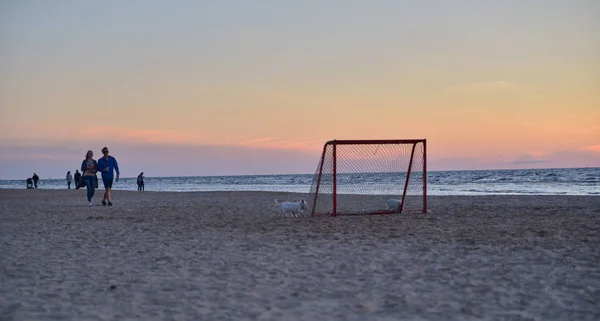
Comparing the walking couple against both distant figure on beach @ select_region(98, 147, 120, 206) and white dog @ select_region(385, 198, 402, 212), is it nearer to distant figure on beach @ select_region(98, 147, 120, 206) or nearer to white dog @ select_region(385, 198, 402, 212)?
distant figure on beach @ select_region(98, 147, 120, 206)

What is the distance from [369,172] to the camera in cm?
1594

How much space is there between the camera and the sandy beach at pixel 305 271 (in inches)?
211

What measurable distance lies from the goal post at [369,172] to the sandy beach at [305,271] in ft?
9.67

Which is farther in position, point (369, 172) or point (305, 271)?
point (369, 172)

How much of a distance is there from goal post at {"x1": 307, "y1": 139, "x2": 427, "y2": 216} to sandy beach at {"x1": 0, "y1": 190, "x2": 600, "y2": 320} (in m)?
2.95

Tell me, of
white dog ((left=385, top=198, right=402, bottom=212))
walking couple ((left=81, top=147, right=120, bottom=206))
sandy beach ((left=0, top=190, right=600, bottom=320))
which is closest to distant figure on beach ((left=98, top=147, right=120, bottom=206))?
walking couple ((left=81, top=147, right=120, bottom=206))

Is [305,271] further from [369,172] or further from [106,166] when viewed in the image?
[106,166]

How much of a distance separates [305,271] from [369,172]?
29.5 ft

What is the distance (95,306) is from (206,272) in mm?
1829

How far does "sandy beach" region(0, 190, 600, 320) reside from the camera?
17.6 feet

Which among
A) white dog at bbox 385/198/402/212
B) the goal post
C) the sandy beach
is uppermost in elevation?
the goal post

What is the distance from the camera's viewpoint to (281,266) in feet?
24.7

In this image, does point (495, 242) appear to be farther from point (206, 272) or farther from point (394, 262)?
point (206, 272)

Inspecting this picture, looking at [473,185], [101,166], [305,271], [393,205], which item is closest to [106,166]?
[101,166]
